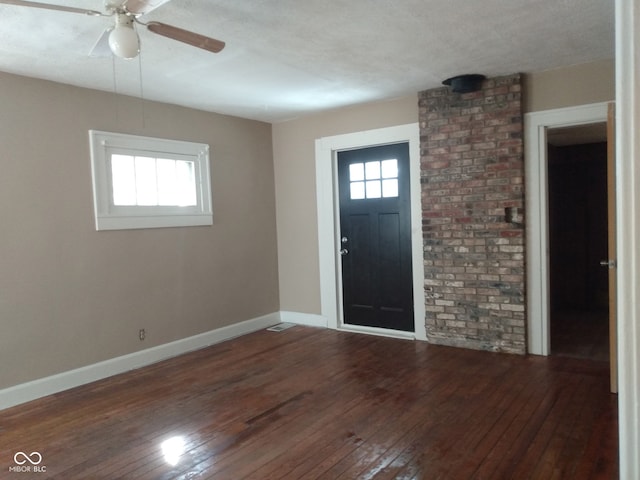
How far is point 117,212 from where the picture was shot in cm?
393

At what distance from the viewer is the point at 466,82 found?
3852 mm

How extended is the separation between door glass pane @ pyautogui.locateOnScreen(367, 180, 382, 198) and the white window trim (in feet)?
5.58

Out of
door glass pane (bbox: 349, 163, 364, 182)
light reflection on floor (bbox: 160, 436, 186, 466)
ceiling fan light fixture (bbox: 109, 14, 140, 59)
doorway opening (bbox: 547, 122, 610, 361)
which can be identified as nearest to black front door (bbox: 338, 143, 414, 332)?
door glass pane (bbox: 349, 163, 364, 182)

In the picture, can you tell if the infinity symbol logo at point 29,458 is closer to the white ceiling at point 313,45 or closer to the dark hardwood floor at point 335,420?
the dark hardwood floor at point 335,420

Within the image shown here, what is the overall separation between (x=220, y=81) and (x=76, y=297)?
2.13m

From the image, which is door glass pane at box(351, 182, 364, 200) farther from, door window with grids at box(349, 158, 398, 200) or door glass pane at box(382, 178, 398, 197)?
door glass pane at box(382, 178, 398, 197)

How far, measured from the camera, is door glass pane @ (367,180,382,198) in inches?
188

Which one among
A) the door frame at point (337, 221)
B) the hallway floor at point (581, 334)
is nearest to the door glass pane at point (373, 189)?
the door frame at point (337, 221)

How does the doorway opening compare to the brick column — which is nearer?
the brick column

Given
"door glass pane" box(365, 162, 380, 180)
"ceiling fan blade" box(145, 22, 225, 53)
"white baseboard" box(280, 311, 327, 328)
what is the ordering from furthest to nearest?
"white baseboard" box(280, 311, 327, 328) < "door glass pane" box(365, 162, 380, 180) < "ceiling fan blade" box(145, 22, 225, 53)

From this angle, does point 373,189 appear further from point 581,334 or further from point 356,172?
point 581,334

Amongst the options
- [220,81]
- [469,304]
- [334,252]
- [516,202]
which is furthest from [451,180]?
[220,81]

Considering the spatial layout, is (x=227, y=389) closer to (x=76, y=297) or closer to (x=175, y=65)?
(x=76, y=297)

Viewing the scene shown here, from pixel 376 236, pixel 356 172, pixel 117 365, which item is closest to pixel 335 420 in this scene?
pixel 117 365
